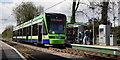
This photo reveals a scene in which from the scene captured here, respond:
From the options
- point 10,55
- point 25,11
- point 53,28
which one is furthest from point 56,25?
point 25,11

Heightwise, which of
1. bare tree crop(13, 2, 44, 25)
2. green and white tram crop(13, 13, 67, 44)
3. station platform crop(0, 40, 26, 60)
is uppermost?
bare tree crop(13, 2, 44, 25)

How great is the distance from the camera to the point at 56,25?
54.6 ft

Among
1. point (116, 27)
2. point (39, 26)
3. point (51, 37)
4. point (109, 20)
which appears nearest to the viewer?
point (51, 37)

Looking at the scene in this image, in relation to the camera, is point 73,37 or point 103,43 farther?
point 73,37

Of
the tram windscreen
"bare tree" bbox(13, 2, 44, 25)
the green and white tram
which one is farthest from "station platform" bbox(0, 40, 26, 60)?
"bare tree" bbox(13, 2, 44, 25)

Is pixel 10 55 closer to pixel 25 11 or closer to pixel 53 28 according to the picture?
pixel 53 28

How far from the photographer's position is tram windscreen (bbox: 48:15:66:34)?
1647cm

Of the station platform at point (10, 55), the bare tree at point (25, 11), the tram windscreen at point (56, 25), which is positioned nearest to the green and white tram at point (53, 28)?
the tram windscreen at point (56, 25)

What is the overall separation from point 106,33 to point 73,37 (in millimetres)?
5213

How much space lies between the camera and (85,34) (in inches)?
779

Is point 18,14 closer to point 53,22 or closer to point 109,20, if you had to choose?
point 109,20

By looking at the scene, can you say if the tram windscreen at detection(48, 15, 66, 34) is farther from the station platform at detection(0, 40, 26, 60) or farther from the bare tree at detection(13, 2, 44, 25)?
the bare tree at detection(13, 2, 44, 25)

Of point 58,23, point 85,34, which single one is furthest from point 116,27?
point 58,23

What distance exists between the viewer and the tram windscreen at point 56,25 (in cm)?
1647
